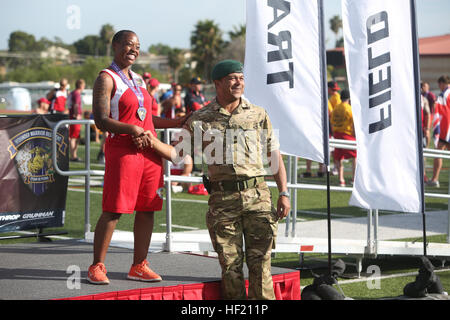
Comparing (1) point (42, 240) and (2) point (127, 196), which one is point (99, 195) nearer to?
(1) point (42, 240)

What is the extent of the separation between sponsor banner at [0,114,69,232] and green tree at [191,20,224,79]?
96430mm

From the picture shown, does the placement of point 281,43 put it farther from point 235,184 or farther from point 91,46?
point 91,46

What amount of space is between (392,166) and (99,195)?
A: 27.6 ft

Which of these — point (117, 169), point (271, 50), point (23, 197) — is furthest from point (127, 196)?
point (23, 197)

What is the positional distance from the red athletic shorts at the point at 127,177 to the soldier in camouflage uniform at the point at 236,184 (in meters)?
0.46

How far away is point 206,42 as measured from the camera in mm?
104625

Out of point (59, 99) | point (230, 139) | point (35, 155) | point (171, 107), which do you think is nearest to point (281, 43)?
point (230, 139)

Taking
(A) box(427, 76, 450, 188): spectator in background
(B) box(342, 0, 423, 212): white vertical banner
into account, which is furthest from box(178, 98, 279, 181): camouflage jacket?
(A) box(427, 76, 450, 188): spectator in background

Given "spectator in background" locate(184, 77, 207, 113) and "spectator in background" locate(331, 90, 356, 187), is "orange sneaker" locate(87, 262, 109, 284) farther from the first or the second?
"spectator in background" locate(331, 90, 356, 187)

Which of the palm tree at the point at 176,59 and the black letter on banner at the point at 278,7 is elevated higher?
the palm tree at the point at 176,59

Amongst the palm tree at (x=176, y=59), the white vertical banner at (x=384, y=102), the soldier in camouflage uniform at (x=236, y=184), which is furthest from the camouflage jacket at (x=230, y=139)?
the palm tree at (x=176, y=59)

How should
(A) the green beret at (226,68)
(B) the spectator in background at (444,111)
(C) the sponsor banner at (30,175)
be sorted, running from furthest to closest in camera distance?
(B) the spectator in background at (444,111) → (C) the sponsor banner at (30,175) → (A) the green beret at (226,68)

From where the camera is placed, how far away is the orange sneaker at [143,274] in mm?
5525

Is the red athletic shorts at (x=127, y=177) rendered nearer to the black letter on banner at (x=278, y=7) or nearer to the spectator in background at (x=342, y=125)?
the black letter on banner at (x=278, y=7)
